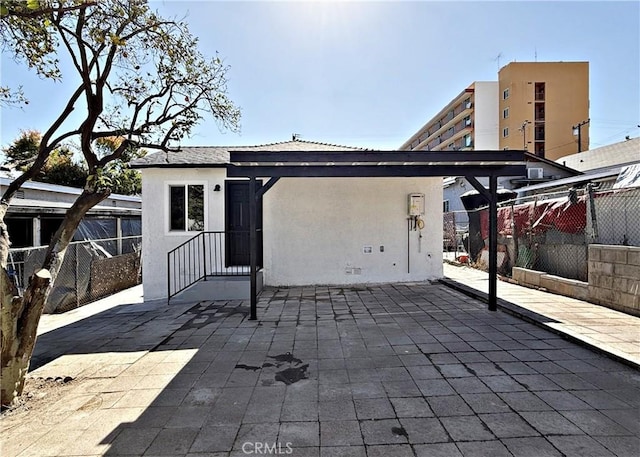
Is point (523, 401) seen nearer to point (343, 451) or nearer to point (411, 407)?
point (411, 407)

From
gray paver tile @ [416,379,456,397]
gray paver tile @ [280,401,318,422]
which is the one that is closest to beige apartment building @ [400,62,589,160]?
gray paver tile @ [416,379,456,397]

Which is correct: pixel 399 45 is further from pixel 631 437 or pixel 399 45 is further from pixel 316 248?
pixel 631 437

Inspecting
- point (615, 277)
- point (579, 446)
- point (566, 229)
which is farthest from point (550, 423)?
point (566, 229)

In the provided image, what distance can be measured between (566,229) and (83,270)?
10.4 m

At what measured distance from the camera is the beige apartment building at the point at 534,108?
114 ft

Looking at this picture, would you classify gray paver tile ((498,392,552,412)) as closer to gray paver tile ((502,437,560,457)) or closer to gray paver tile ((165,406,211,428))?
gray paver tile ((502,437,560,457))

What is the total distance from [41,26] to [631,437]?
6.48m

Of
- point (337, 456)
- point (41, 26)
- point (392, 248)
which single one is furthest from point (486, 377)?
point (41, 26)

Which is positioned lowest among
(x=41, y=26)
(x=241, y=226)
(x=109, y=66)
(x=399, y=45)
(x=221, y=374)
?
(x=221, y=374)

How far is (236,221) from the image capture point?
7.81 metres

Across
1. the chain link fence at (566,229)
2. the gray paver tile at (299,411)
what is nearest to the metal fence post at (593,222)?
the chain link fence at (566,229)

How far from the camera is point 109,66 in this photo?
3.83m

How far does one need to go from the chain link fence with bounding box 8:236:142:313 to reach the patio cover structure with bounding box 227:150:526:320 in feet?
14.2

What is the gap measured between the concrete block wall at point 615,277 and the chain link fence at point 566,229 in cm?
30
